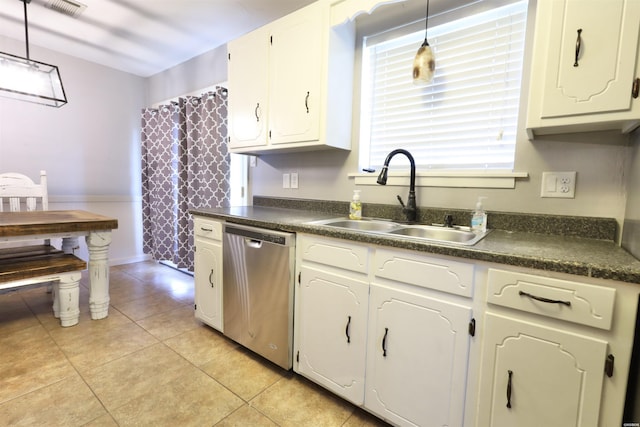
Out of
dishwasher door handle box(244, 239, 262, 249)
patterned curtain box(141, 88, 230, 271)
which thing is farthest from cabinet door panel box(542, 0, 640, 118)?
patterned curtain box(141, 88, 230, 271)

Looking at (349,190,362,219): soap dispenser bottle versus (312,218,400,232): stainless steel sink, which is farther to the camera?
(349,190,362,219): soap dispenser bottle

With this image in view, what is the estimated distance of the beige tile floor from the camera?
1.34 meters

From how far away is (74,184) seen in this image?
3.32m

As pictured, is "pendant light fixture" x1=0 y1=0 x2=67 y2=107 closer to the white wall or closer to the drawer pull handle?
the white wall

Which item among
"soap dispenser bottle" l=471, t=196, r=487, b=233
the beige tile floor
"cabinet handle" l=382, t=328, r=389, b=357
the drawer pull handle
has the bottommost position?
the beige tile floor

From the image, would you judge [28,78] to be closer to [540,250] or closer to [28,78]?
[28,78]

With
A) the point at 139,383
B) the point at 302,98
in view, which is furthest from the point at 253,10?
the point at 139,383

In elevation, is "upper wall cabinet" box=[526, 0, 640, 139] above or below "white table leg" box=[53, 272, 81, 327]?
above

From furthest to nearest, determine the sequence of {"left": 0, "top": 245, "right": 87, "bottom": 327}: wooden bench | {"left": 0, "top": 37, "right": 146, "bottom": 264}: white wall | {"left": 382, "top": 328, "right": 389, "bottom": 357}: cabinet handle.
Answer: {"left": 0, "top": 37, "right": 146, "bottom": 264}: white wall, {"left": 0, "top": 245, "right": 87, "bottom": 327}: wooden bench, {"left": 382, "top": 328, "right": 389, "bottom": 357}: cabinet handle

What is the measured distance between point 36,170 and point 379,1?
3704mm

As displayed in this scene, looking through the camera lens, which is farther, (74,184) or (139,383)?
(74,184)

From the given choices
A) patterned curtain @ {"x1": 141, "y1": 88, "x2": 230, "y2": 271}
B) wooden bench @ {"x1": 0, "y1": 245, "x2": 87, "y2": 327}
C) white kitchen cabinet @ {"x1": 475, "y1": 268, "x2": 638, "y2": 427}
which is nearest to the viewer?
white kitchen cabinet @ {"x1": 475, "y1": 268, "x2": 638, "y2": 427}

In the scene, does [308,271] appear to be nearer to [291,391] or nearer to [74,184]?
[291,391]

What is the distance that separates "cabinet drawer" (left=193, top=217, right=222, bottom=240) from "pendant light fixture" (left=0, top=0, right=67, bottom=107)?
1.29 m
